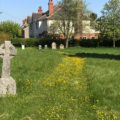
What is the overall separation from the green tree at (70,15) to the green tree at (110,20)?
20.4 ft

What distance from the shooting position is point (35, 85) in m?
7.68

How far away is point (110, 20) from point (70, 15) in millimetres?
10111

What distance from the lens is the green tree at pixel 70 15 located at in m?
38.1

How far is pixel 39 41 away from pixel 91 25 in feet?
44.1

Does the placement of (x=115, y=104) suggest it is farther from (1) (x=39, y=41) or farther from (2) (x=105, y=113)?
(1) (x=39, y=41)

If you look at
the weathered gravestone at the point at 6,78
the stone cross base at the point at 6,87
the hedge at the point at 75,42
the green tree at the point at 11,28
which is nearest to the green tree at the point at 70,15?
the hedge at the point at 75,42

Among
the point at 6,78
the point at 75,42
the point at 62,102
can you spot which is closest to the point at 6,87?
the point at 6,78

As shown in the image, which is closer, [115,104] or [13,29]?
[115,104]

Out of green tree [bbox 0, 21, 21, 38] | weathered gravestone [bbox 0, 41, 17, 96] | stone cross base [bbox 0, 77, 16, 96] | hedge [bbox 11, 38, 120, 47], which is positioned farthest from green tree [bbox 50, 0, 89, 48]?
stone cross base [bbox 0, 77, 16, 96]

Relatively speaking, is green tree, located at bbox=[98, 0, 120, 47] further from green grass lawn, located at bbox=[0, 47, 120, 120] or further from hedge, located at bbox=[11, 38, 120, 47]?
green grass lawn, located at bbox=[0, 47, 120, 120]

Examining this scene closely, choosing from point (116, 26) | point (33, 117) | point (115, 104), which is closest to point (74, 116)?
point (33, 117)

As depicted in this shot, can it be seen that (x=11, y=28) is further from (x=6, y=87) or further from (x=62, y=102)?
(x=62, y=102)

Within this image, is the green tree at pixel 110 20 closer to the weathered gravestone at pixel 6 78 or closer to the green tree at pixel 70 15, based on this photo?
the green tree at pixel 70 15

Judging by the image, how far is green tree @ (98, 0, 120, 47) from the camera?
4112 cm
